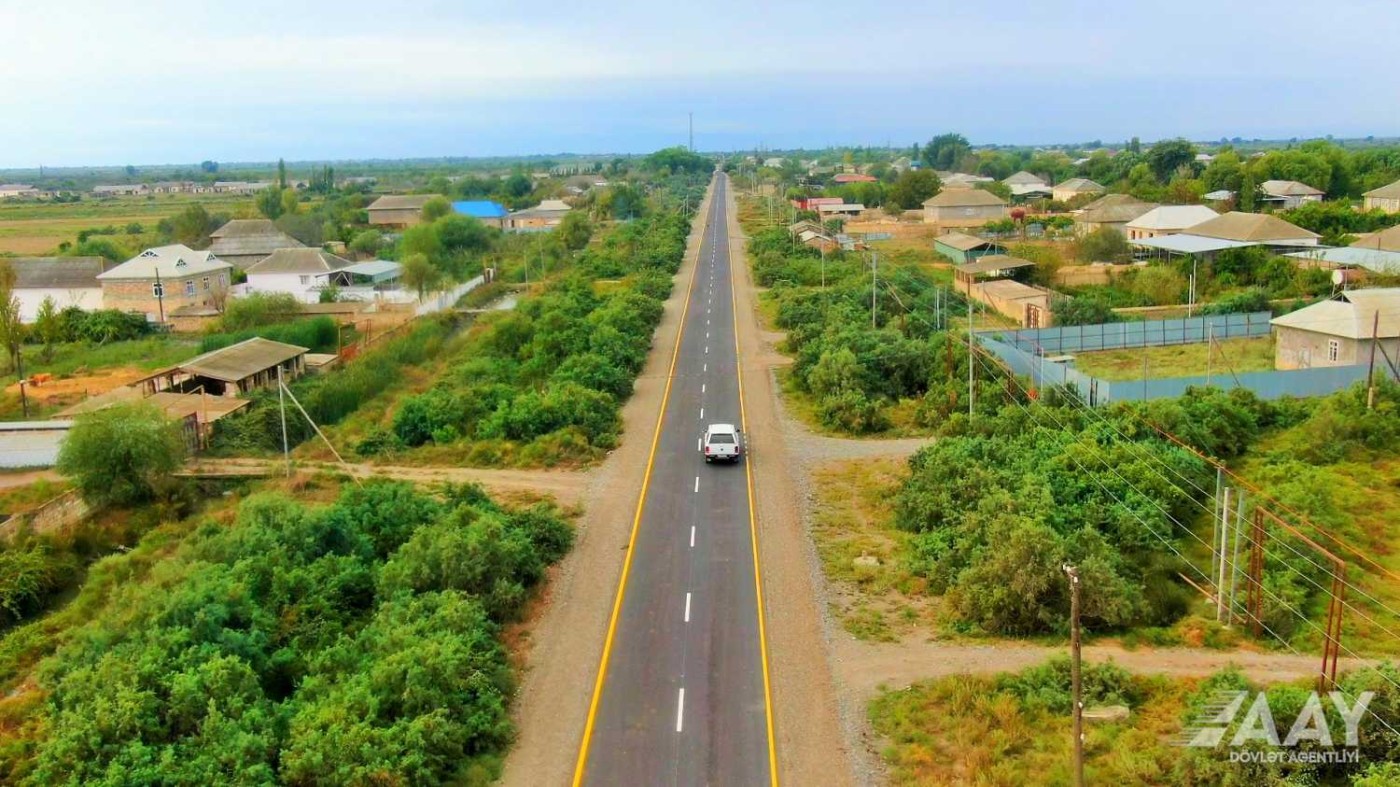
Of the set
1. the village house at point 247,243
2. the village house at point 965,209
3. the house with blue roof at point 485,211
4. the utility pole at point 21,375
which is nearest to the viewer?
the utility pole at point 21,375

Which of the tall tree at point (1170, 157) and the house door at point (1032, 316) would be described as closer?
the house door at point (1032, 316)

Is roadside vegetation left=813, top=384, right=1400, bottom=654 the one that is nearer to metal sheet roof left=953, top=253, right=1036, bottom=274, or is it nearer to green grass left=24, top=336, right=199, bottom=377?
metal sheet roof left=953, top=253, right=1036, bottom=274

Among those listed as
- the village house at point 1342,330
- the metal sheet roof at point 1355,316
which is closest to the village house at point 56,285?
the village house at point 1342,330

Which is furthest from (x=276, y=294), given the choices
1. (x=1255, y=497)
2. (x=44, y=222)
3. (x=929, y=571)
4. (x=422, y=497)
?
(x=44, y=222)

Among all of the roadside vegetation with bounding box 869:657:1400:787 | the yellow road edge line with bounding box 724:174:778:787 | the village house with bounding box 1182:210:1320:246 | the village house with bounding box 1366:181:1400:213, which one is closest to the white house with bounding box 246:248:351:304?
the yellow road edge line with bounding box 724:174:778:787

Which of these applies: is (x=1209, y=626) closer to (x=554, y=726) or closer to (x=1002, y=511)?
(x=1002, y=511)

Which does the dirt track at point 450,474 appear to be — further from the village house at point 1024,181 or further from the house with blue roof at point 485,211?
the village house at point 1024,181
